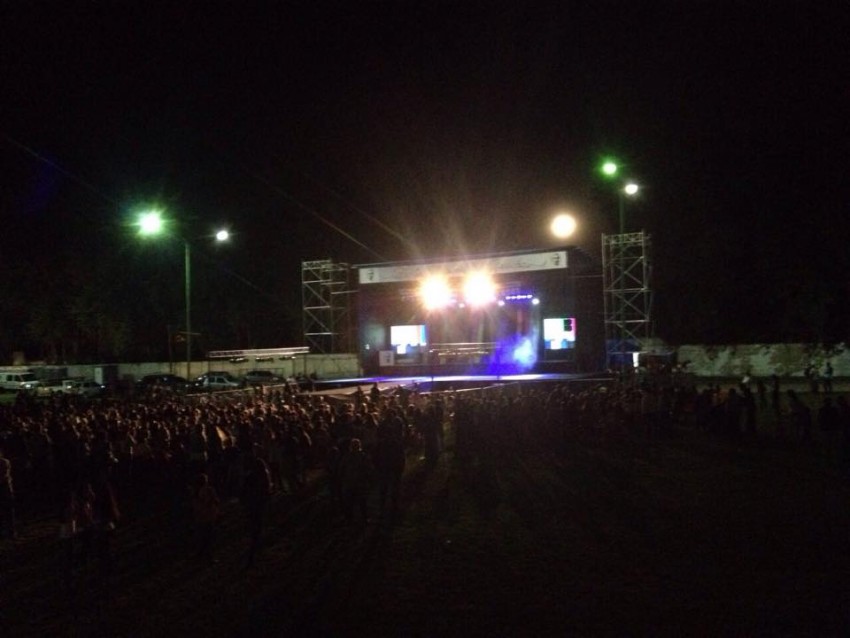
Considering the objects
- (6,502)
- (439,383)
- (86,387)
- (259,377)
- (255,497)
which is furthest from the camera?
(259,377)

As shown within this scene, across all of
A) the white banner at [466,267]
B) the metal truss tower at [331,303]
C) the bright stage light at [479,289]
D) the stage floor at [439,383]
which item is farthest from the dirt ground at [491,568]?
the metal truss tower at [331,303]

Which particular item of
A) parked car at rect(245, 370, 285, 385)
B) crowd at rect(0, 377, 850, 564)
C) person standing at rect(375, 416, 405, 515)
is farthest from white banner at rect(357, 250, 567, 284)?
person standing at rect(375, 416, 405, 515)

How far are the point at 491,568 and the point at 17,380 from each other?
4437cm

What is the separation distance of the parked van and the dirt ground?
34.9 metres

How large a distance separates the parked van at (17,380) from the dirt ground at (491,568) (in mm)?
34879

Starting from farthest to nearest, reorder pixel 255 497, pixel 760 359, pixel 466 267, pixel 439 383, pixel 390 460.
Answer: pixel 760 359
pixel 466 267
pixel 439 383
pixel 390 460
pixel 255 497

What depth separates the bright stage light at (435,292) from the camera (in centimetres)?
3819

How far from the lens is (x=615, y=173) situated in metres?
18.2

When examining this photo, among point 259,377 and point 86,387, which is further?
point 259,377

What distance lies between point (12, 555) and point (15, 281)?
55.4m

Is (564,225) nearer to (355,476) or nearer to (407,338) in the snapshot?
(407,338)

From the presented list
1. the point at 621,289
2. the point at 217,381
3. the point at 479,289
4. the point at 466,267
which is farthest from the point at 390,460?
the point at 466,267

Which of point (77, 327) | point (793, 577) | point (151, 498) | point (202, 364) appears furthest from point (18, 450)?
point (77, 327)

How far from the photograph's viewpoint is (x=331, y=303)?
41.9m
